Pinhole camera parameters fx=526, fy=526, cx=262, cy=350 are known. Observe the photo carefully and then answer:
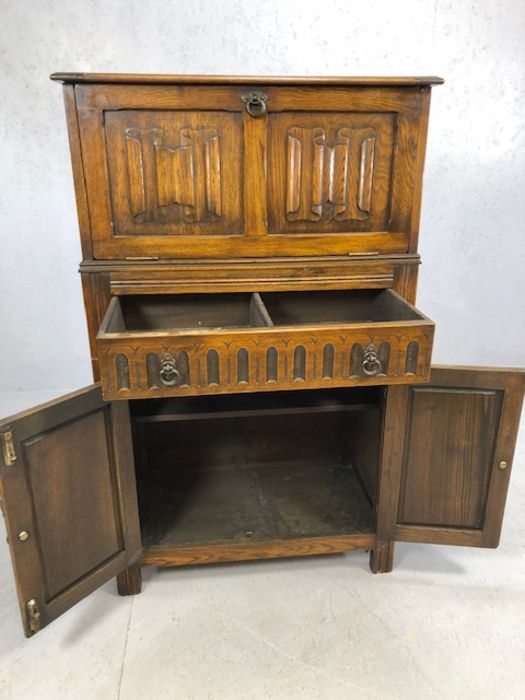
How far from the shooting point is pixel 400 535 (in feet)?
5.42

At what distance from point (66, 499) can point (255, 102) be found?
119 cm

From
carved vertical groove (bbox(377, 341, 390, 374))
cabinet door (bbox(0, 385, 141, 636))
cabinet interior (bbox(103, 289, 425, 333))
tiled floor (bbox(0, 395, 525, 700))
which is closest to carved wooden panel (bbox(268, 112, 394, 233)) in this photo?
cabinet interior (bbox(103, 289, 425, 333))

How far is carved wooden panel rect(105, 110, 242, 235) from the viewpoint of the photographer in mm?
1476

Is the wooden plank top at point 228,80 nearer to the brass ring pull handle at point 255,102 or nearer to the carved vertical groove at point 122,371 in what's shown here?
the brass ring pull handle at point 255,102

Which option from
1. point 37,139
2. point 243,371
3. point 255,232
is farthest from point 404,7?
point 243,371

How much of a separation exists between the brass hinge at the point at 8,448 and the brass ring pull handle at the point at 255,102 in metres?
1.05

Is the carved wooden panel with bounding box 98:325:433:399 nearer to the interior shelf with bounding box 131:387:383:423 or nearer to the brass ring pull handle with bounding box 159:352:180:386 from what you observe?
the brass ring pull handle with bounding box 159:352:180:386

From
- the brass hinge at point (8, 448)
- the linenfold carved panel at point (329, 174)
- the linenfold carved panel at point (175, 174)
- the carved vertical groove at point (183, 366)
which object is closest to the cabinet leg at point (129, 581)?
the brass hinge at point (8, 448)

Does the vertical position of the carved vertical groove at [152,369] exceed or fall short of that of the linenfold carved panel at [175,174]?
it falls short

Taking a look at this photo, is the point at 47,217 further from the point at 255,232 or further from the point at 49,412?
the point at 49,412

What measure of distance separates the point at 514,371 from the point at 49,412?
47.7 inches

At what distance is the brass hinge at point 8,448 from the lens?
1.18m

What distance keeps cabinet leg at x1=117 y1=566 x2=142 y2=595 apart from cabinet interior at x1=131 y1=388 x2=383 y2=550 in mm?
90

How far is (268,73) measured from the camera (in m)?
2.49
